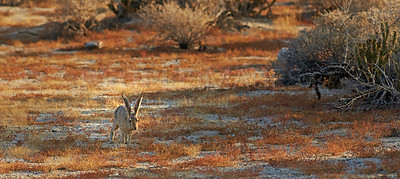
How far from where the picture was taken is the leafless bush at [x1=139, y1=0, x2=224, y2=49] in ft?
102

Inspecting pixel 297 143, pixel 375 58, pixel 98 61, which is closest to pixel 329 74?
pixel 375 58

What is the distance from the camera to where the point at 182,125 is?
13.3 m

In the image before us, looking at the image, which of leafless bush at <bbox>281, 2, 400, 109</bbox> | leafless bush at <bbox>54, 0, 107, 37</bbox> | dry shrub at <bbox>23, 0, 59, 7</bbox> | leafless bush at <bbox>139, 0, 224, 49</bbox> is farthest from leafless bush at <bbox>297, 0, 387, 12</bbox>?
dry shrub at <bbox>23, 0, 59, 7</bbox>

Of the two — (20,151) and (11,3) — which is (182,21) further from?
(20,151)

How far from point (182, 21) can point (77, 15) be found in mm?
8188

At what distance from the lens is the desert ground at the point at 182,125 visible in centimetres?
909

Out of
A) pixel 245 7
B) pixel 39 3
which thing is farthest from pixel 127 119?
pixel 39 3

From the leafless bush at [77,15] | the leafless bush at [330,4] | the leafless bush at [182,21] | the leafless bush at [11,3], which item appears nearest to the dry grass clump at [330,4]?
the leafless bush at [330,4]

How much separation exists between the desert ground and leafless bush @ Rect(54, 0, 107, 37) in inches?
265

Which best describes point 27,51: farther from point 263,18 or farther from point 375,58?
point 375,58

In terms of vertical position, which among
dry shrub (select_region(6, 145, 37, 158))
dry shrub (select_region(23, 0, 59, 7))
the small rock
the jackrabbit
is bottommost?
the small rock

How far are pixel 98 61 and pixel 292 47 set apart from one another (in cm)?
1310

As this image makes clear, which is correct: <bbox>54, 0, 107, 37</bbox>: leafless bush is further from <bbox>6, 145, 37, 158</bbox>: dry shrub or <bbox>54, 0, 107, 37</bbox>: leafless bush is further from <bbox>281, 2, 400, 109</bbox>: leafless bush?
<bbox>6, 145, 37, 158</bbox>: dry shrub

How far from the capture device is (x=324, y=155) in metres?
9.71
